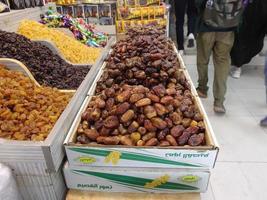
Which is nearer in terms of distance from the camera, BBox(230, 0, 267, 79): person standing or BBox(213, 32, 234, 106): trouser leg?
BBox(213, 32, 234, 106): trouser leg

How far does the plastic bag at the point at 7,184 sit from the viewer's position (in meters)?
0.97

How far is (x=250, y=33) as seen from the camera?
3.45 metres

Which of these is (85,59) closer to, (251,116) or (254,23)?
(251,116)

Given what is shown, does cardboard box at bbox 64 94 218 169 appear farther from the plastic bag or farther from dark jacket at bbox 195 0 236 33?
dark jacket at bbox 195 0 236 33

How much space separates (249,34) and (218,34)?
4.09 ft

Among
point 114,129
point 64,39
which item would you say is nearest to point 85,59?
point 64,39

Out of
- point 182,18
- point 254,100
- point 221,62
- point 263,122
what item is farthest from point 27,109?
point 182,18

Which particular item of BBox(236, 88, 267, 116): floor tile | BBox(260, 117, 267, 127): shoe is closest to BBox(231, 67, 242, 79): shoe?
BBox(236, 88, 267, 116): floor tile

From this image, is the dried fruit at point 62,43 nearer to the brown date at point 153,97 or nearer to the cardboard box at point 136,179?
the brown date at point 153,97

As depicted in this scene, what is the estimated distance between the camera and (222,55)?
258 centimetres

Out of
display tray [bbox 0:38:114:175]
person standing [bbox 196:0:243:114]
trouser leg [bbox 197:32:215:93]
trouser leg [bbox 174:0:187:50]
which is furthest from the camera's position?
trouser leg [bbox 174:0:187:50]

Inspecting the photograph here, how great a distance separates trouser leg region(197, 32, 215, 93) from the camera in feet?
8.29

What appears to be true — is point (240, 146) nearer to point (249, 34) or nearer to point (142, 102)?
point (142, 102)

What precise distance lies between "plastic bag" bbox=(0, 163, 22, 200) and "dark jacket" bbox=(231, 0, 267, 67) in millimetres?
3217
